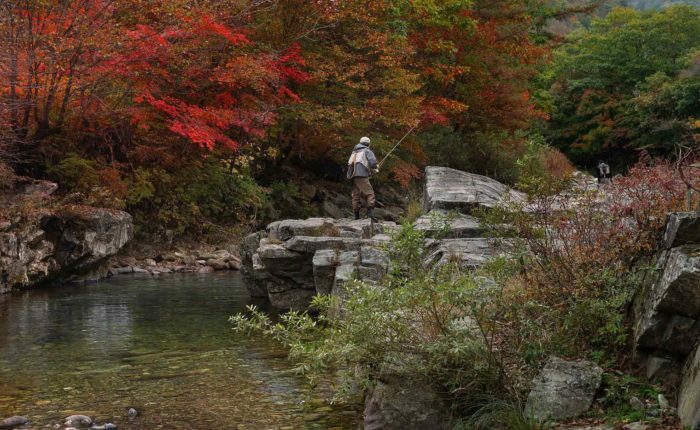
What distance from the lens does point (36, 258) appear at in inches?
608

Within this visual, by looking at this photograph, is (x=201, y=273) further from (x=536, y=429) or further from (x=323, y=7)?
(x=536, y=429)

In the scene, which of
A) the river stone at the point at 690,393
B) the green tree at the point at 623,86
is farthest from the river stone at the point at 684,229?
the green tree at the point at 623,86

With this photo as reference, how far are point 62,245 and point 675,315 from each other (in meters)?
13.5

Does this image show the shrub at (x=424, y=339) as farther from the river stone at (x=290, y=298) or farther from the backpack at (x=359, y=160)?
the backpack at (x=359, y=160)

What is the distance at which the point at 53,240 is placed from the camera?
1612cm

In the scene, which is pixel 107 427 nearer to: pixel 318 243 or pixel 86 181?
pixel 318 243

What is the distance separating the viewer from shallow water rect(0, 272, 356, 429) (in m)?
6.80

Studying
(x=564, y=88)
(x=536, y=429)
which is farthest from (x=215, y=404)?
(x=564, y=88)

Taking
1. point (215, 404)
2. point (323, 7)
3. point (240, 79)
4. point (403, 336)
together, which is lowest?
point (215, 404)

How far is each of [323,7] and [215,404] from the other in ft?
48.6

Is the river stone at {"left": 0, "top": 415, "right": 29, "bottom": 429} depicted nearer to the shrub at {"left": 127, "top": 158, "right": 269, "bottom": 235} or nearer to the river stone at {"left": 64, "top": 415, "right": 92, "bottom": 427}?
the river stone at {"left": 64, "top": 415, "right": 92, "bottom": 427}

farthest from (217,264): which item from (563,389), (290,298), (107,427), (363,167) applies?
(563,389)

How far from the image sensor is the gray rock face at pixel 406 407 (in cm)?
581

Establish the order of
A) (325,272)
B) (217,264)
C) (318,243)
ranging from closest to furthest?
(325,272), (318,243), (217,264)
